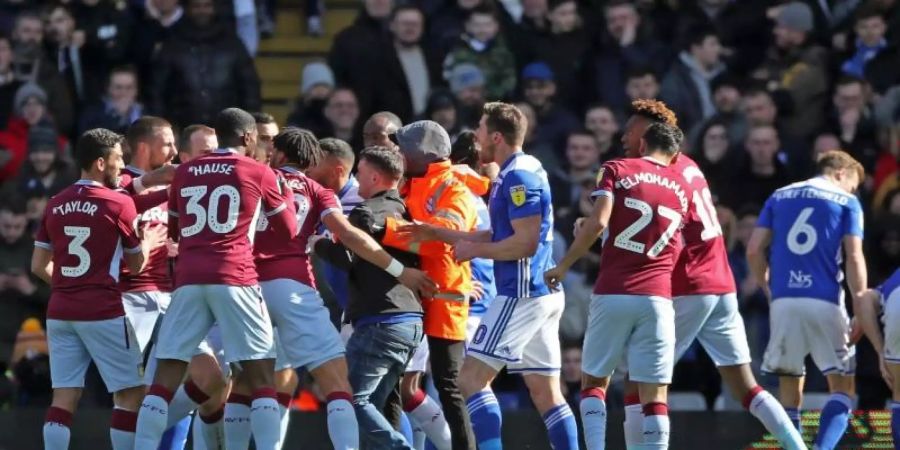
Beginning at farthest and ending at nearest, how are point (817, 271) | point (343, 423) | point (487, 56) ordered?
1. point (487, 56)
2. point (817, 271)
3. point (343, 423)

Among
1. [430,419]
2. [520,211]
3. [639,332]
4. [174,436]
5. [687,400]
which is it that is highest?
[520,211]

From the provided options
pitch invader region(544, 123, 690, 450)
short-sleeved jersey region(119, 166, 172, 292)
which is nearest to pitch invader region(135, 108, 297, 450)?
short-sleeved jersey region(119, 166, 172, 292)

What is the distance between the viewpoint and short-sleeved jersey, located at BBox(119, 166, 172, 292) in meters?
12.6

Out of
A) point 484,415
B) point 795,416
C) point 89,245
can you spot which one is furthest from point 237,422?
point 795,416

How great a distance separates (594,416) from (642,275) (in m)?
1.09

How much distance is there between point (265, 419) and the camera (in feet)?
37.4

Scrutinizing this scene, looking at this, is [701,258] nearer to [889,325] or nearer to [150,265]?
[889,325]

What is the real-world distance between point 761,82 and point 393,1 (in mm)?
3698

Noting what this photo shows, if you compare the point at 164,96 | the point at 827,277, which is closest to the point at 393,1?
the point at 164,96

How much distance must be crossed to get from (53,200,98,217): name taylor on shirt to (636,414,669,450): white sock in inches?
140

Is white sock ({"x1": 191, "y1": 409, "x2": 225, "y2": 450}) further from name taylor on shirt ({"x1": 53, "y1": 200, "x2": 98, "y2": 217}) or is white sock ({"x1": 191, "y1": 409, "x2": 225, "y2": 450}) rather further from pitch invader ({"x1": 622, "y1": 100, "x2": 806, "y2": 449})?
pitch invader ({"x1": 622, "y1": 100, "x2": 806, "y2": 449})

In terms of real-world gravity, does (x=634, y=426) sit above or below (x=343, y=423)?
below

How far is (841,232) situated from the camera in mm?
13336

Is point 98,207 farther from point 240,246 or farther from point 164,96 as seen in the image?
point 164,96
